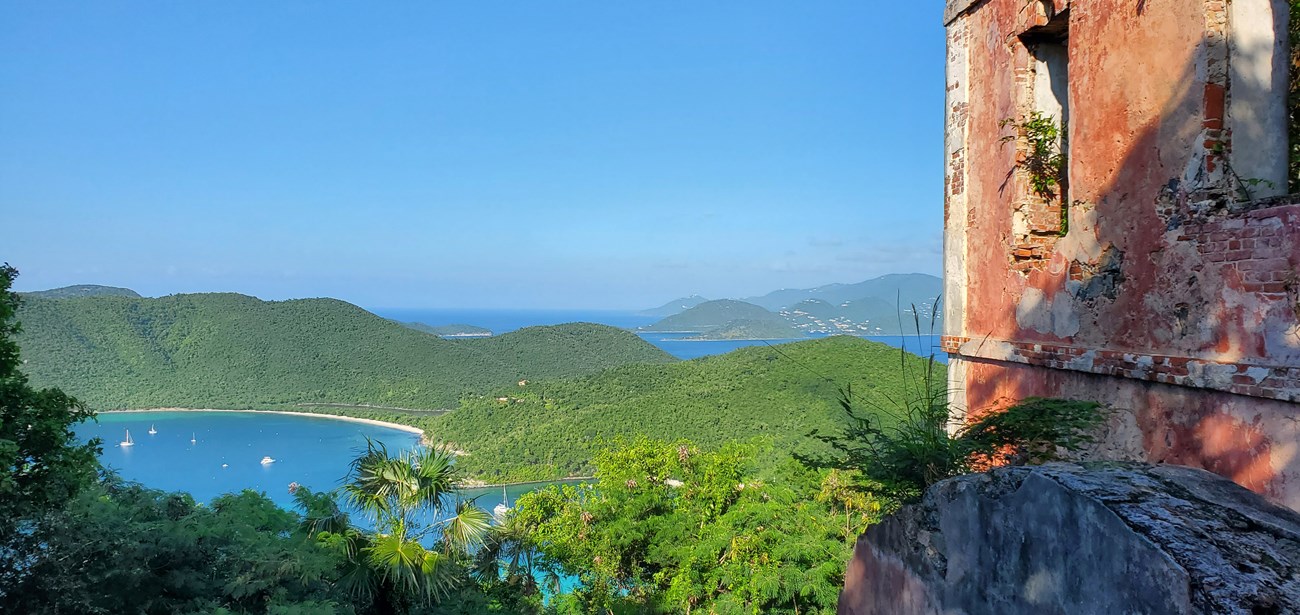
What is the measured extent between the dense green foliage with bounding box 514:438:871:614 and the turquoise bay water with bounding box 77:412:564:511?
165 ft

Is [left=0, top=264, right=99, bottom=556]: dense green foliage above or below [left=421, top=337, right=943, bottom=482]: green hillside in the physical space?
above

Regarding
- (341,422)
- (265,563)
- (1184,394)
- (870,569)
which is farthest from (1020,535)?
(341,422)

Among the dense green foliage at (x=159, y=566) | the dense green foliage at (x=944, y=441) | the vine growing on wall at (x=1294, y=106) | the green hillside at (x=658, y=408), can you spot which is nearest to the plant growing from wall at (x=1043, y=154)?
the vine growing on wall at (x=1294, y=106)

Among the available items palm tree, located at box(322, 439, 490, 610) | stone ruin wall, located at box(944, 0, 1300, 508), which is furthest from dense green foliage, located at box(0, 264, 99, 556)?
stone ruin wall, located at box(944, 0, 1300, 508)

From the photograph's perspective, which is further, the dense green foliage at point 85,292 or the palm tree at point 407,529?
the dense green foliage at point 85,292

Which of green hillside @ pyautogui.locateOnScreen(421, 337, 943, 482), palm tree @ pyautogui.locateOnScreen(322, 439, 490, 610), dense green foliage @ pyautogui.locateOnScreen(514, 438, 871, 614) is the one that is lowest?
green hillside @ pyautogui.locateOnScreen(421, 337, 943, 482)

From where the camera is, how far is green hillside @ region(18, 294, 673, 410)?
86625 mm

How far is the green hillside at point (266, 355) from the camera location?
86.6 metres

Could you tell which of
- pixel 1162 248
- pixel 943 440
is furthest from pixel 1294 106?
pixel 943 440

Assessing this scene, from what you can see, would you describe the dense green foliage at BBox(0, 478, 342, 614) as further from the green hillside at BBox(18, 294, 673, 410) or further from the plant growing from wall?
the green hillside at BBox(18, 294, 673, 410)

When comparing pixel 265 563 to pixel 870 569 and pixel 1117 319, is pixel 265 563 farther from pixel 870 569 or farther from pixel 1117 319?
pixel 1117 319

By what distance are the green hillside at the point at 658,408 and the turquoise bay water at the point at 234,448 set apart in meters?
9.80

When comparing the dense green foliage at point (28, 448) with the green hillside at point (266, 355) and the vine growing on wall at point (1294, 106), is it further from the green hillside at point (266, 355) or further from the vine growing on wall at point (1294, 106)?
the green hillside at point (266, 355)

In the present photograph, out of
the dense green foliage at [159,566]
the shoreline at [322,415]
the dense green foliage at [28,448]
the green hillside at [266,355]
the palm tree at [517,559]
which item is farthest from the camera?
the green hillside at [266,355]
